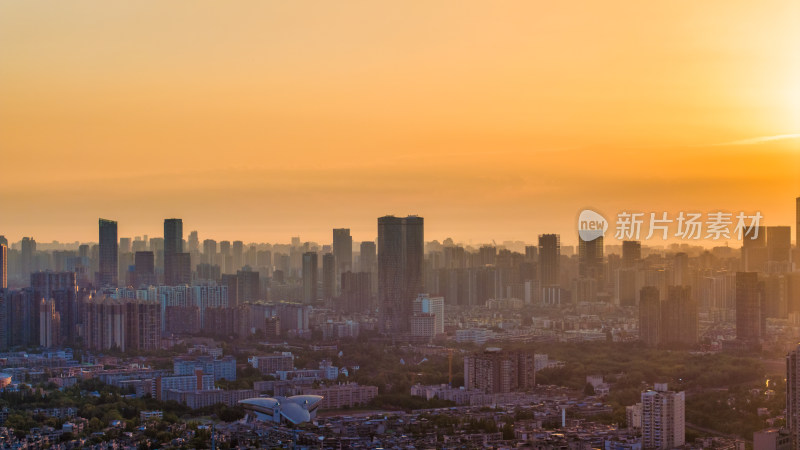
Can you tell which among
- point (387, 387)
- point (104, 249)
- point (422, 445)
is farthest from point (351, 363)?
point (104, 249)

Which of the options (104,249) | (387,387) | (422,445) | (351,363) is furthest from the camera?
(104,249)

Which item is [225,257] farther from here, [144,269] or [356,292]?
[356,292]

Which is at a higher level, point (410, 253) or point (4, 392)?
point (410, 253)

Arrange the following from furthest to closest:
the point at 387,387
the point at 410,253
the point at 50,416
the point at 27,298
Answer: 1. the point at 410,253
2. the point at 27,298
3. the point at 387,387
4. the point at 50,416

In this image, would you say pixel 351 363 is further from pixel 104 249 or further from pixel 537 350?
pixel 104 249

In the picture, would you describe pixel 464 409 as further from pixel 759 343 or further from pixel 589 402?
pixel 759 343

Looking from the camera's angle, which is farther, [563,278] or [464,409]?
[563,278]

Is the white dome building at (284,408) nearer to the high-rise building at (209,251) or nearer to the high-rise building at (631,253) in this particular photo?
the high-rise building at (631,253)

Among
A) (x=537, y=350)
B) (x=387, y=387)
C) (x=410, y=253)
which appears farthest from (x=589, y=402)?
(x=410, y=253)
